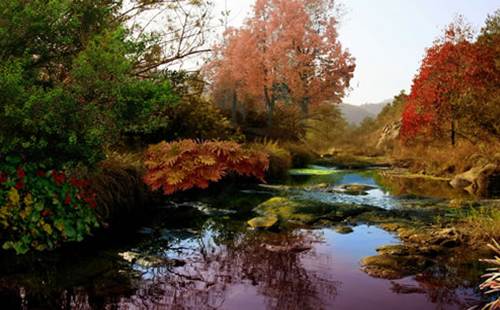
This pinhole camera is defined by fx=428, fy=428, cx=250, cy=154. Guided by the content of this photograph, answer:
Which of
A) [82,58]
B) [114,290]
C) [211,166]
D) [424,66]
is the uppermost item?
[424,66]

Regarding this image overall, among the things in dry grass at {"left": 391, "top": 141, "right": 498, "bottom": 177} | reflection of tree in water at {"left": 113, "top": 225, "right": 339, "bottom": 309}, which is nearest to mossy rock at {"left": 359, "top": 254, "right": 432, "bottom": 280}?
reflection of tree in water at {"left": 113, "top": 225, "right": 339, "bottom": 309}

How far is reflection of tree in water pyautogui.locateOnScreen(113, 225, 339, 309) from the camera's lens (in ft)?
11.7

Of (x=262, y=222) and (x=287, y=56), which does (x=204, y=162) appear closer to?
(x=262, y=222)

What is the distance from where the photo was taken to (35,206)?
4562 mm

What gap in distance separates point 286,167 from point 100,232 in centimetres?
902

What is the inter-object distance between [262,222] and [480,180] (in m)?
7.09

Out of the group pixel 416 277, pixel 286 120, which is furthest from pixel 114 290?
pixel 286 120

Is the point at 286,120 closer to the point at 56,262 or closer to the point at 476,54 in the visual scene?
the point at 476,54

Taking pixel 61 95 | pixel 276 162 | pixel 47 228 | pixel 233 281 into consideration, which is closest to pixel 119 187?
pixel 47 228

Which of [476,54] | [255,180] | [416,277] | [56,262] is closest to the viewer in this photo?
[416,277]

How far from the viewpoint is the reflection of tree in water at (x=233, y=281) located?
140 inches

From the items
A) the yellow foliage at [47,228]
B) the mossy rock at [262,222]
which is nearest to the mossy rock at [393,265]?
the mossy rock at [262,222]

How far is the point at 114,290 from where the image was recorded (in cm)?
380

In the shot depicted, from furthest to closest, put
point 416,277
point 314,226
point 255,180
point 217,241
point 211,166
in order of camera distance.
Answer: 1. point 255,180
2. point 314,226
3. point 217,241
4. point 211,166
5. point 416,277
